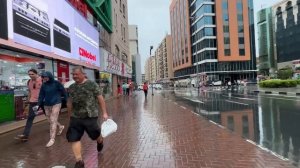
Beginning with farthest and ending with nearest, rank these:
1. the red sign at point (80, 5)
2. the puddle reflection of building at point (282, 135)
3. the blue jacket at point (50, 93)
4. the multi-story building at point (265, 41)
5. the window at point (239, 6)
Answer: the multi-story building at point (265, 41)
the window at point (239, 6)
the red sign at point (80, 5)
the blue jacket at point (50, 93)
the puddle reflection of building at point (282, 135)

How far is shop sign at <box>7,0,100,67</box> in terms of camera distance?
1144cm

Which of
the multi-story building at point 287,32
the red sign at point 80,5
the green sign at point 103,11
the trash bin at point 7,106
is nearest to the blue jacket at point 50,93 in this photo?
the trash bin at point 7,106

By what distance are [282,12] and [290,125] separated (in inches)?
4432

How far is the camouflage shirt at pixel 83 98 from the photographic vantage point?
18.6 feet

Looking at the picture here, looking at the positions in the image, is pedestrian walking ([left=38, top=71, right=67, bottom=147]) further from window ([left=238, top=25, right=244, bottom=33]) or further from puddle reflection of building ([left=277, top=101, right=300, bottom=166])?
window ([left=238, top=25, right=244, bottom=33])

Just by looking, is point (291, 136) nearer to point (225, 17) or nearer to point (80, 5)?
point (80, 5)

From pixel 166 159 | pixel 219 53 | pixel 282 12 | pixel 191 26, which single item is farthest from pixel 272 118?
pixel 282 12

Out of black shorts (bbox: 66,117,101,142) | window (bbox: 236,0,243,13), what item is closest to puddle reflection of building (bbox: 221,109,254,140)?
black shorts (bbox: 66,117,101,142)

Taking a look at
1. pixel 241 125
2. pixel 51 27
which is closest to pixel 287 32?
pixel 51 27

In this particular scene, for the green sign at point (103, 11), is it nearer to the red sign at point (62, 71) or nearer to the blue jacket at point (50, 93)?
the red sign at point (62, 71)

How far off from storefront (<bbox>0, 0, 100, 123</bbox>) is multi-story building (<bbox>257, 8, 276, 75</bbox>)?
127 metres

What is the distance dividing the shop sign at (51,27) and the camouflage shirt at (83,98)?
20.1ft

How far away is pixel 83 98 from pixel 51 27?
996 centimetres

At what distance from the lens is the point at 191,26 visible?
103750 millimetres
